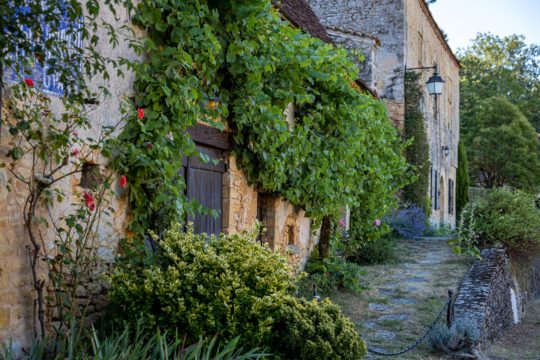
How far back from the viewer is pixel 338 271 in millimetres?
9734

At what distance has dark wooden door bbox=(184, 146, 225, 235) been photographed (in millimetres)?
6785

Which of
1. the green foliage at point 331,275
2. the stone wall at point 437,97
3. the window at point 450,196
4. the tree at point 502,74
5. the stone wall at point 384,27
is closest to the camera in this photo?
the green foliage at point 331,275

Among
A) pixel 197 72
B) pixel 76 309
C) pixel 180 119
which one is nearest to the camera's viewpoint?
pixel 76 309

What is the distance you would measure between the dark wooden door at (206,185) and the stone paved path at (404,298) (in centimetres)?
224

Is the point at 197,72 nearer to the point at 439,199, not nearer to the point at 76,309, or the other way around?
the point at 76,309

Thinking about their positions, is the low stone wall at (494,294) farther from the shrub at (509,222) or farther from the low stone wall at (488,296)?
the shrub at (509,222)

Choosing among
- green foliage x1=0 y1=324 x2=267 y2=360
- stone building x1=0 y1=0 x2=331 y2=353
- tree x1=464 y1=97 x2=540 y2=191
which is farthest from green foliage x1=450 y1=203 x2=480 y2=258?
tree x1=464 y1=97 x2=540 y2=191

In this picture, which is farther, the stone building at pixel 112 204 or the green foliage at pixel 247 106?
the green foliage at pixel 247 106

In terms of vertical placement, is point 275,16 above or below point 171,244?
above

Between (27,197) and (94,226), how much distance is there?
2.35 feet

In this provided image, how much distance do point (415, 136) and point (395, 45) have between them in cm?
246

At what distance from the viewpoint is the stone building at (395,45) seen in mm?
14781

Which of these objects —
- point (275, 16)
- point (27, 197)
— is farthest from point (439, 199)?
point (27, 197)

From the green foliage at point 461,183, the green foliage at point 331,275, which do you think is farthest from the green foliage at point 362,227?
the green foliage at point 461,183
